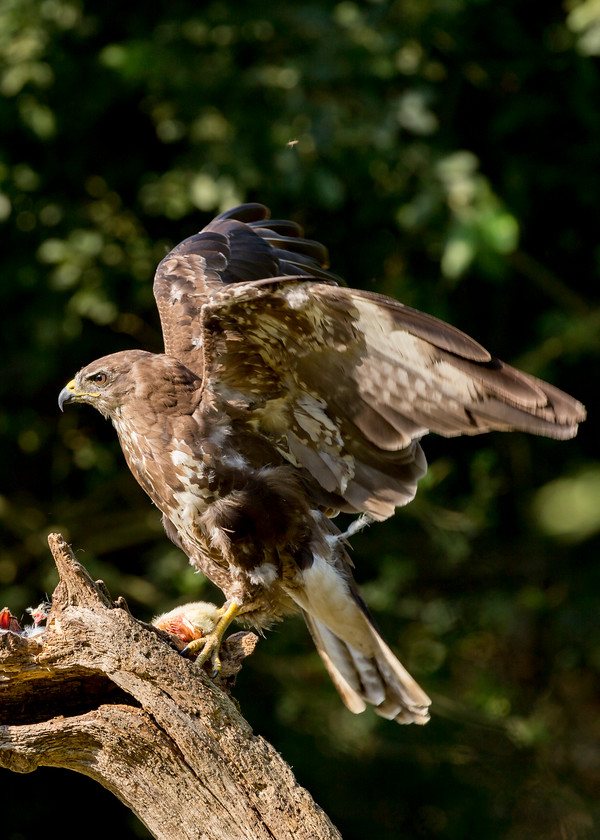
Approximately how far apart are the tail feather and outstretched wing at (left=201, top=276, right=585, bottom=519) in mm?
657

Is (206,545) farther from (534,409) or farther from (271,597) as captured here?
(534,409)

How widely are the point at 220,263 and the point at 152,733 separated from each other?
7.13 ft

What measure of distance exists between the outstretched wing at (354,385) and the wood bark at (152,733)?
86 centimetres

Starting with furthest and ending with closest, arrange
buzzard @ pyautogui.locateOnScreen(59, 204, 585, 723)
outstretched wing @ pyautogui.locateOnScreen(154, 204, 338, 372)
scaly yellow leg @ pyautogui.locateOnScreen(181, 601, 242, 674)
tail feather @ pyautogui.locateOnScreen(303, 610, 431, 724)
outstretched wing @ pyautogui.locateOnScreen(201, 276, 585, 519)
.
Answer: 1. outstretched wing @ pyautogui.locateOnScreen(154, 204, 338, 372)
2. tail feather @ pyautogui.locateOnScreen(303, 610, 431, 724)
3. scaly yellow leg @ pyautogui.locateOnScreen(181, 601, 242, 674)
4. buzzard @ pyautogui.locateOnScreen(59, 204, 585, 723)
5. outstretched wing @ pyautogui.locateOnScreen(201, 276, 585, 519)

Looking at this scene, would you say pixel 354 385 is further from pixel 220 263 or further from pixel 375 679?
pixel 220 263

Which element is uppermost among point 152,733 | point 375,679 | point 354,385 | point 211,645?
point 354,385

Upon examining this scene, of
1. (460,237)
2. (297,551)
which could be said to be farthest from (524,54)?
(297,551)

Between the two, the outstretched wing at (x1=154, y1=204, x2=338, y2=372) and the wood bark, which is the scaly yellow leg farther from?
the outstretched wing at (x1=154, y1=204, x2=338, y2=372)

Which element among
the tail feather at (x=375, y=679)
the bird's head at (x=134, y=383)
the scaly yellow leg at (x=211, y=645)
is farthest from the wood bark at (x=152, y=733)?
the tail feather at (x=375, y=679)

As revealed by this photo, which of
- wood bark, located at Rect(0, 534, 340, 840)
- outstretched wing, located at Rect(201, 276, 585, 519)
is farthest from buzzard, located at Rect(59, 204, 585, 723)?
wood bark, located at Rect(0, 534, 340, 840)

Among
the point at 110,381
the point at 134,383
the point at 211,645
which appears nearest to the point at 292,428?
the point at 134,383

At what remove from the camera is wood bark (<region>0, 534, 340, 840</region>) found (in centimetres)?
275

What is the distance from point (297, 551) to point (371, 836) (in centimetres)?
285

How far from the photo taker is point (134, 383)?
140 inches
